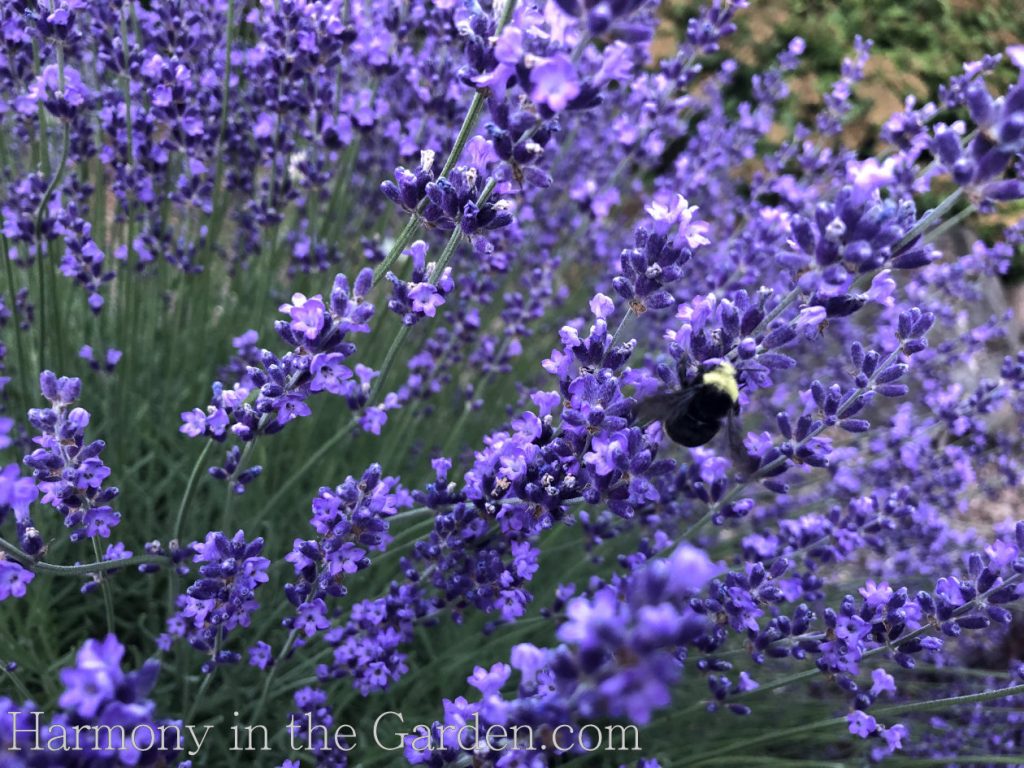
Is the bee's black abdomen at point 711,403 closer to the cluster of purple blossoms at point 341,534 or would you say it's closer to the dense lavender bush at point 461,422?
the dense lavender bush at point 461,422

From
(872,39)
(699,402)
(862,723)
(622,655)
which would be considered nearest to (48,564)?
(622,655)

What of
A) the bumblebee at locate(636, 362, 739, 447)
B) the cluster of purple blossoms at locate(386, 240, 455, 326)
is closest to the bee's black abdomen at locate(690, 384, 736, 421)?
the bumblebee at locate(636, 362, 739, 447)

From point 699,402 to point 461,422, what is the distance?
111 cm

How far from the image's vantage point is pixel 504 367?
8.11ft

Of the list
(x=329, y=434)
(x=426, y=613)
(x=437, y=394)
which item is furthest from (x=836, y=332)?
(x=426, y=613)

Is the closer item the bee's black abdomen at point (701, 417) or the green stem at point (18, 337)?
the bee's black abdomen at point (701, 417)

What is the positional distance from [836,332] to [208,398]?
2.81 meters

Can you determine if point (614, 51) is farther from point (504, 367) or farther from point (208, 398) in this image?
point (208, 398)

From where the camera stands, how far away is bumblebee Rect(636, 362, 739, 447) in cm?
141

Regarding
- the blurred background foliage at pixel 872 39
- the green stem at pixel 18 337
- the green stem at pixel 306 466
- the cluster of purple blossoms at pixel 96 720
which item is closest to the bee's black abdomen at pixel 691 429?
the green stem at pixel 306 466

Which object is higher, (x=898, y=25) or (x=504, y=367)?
(x=898, y=25)

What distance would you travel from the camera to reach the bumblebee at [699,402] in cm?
141

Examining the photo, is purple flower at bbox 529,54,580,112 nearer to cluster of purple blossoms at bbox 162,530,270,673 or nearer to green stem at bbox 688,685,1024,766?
cluster of purple blossoms at bbox 162,530,270,673

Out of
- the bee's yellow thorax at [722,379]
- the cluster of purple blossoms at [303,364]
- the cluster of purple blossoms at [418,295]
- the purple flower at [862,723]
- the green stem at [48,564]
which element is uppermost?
the cluster of purple blossoms at [418,295]
